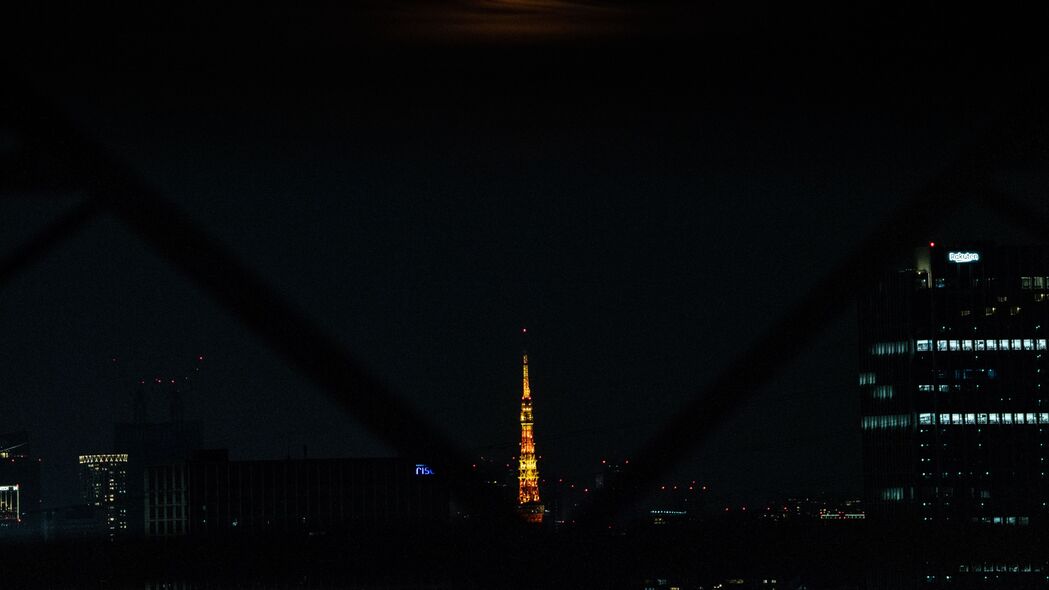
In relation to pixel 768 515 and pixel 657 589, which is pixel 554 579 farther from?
pixel 768 515

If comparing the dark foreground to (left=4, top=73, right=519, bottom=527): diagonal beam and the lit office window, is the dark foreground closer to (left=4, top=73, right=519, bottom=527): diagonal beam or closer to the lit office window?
(left=4, top=73, right=519, bottom=527): diagonal beam

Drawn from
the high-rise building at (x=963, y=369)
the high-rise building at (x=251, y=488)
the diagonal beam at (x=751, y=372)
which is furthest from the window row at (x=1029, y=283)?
the diagonal beam at (x=751, y=372)

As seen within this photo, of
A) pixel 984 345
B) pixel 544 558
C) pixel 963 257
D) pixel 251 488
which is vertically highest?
pixel 963 257

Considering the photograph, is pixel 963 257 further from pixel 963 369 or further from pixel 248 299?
pixel 248 299

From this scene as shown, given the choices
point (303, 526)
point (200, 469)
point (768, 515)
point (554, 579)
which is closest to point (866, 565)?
point (768, 515)

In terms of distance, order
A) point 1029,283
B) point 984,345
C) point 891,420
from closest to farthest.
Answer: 1. point 1029,283
2. point 984,345
3. point 891,420

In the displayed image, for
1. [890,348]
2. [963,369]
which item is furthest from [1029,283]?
[890,348]
